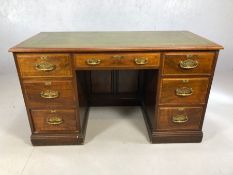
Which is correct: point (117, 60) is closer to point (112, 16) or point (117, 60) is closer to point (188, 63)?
point (188, 63)

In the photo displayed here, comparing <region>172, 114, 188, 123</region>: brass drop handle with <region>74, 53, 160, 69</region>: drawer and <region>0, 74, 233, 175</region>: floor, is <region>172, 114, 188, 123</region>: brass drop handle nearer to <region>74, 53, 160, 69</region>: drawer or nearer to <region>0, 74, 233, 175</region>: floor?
<region>0, 74, 233, 175</region>: floor

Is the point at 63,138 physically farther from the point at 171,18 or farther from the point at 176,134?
the point at 171,18

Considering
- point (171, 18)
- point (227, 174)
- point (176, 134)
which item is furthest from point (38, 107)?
point (171, 18)

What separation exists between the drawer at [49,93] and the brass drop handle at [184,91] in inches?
29.5

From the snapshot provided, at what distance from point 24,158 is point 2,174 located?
0.56 feet

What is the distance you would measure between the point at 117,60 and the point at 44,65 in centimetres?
48

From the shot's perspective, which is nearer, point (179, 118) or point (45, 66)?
point (45, 66)

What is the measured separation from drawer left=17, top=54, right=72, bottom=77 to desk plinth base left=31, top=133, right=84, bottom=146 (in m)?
0.51

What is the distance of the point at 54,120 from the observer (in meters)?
1.49

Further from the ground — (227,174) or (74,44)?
(74,44)

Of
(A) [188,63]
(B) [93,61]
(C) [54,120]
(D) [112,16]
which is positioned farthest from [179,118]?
(D) [112,16]

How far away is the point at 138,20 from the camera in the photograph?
262cm

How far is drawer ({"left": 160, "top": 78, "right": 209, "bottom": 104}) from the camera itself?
138 cm

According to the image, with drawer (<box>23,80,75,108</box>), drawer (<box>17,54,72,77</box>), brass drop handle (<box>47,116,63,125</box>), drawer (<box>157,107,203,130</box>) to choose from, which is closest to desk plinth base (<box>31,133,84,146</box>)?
brass drop handle (<box>47,116,63,125</box>)
